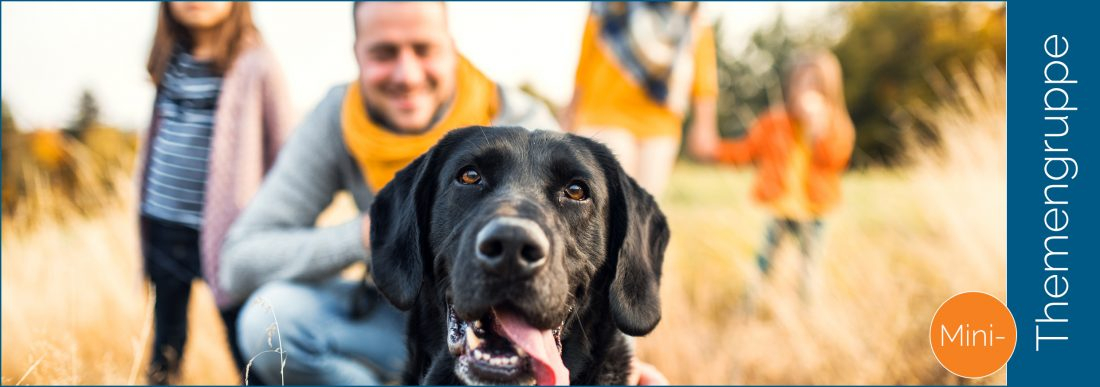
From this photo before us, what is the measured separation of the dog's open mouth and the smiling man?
645 millimetres

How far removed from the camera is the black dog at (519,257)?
59.4 inches

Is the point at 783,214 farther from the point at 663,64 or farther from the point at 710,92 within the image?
the point at 663,64

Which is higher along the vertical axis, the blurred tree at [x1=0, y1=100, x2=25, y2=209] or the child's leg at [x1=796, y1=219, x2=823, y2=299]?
the blurred tree at [x1=0, y1=100, x2=25, y2=209]

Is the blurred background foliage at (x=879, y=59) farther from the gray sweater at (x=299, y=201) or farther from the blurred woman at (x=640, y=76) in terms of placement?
the gray sweater at (x=299, y=201)

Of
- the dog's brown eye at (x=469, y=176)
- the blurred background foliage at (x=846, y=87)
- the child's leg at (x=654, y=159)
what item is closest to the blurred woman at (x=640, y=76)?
the child's leg at (x=654, y=159)

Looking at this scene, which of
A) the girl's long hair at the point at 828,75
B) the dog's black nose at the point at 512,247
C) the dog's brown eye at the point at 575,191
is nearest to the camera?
the dog's black nose at the point at 512,247

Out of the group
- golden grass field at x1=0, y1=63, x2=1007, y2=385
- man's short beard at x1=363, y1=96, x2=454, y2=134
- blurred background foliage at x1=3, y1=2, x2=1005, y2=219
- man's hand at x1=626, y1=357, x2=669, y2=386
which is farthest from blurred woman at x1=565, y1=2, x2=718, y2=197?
man's hand at x1=626, y1=357, x2=669, y2=386

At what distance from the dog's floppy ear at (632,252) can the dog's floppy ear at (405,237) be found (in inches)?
17.4

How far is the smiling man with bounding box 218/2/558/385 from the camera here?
220 cm

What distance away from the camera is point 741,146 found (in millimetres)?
4492

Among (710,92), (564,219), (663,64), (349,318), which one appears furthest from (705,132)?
(564,219)
